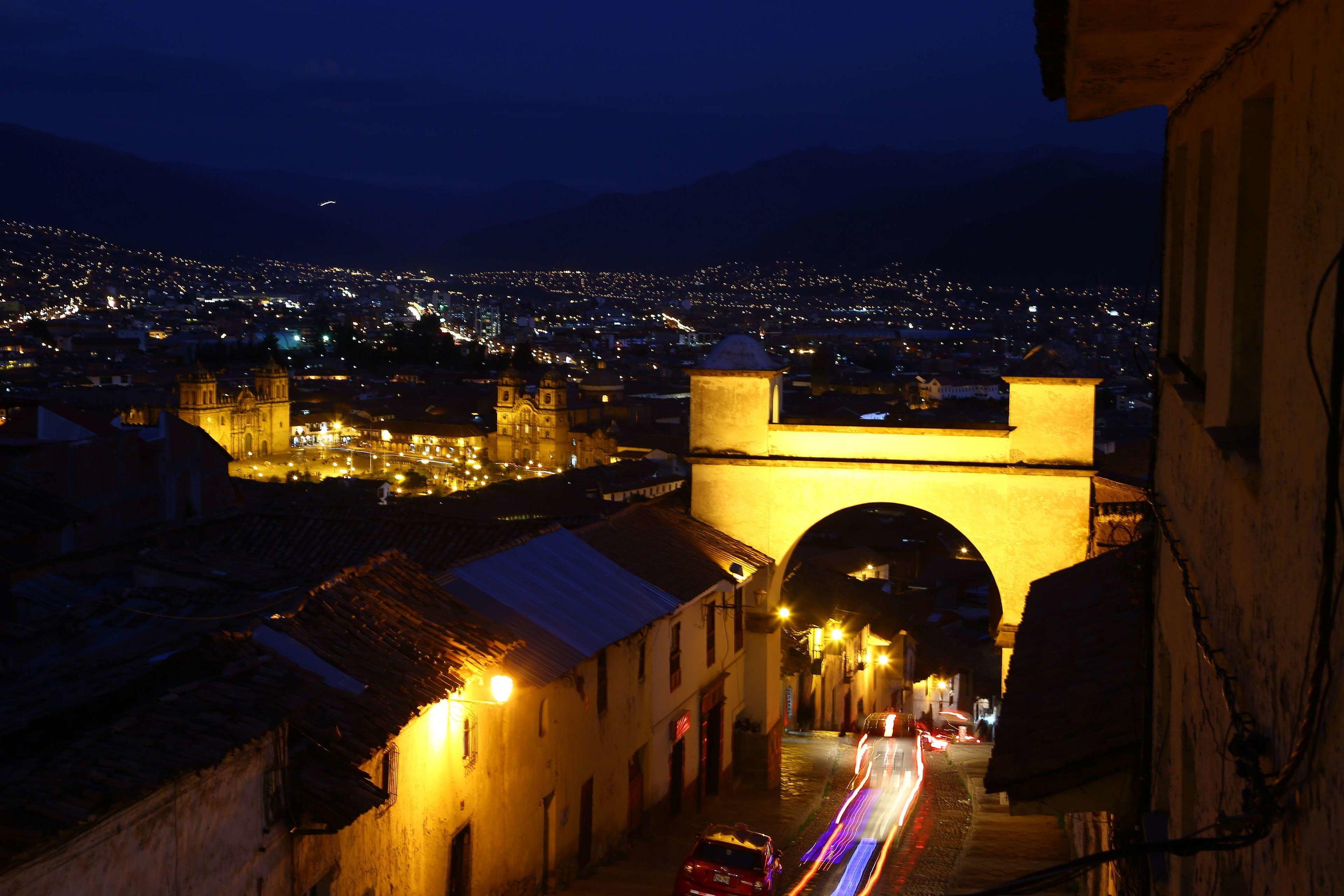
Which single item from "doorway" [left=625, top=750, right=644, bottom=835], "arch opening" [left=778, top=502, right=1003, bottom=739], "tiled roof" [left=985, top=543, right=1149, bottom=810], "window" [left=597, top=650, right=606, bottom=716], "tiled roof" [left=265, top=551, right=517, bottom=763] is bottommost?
"arch opening" [left=778, top=502, right=1003, bottom=739]

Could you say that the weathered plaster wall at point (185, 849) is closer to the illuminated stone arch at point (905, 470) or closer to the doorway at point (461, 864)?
the doorway at point (461, 864)

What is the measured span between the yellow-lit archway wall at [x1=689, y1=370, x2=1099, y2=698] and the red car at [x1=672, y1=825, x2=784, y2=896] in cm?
438

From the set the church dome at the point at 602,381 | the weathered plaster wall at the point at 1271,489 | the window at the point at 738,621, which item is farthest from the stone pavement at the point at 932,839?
the church dome at the point at 602,381

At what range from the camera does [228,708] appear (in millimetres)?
6574

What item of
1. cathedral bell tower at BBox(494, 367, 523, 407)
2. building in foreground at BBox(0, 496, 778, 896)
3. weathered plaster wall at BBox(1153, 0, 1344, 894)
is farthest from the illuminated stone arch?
cathedral bell tower at BBox(494, 367, 523, 407)

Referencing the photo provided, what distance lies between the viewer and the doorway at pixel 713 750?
52.6 feet

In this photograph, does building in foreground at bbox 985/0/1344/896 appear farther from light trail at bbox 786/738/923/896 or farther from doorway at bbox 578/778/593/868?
doorway at bbox 578/778/593/868

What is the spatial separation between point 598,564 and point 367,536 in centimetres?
403

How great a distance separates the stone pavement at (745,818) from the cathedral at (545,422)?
2333 inches

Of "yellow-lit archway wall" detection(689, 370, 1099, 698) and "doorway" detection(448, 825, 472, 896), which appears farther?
"yellow-lit archway wall" detection(689, 370, 1099, 698)

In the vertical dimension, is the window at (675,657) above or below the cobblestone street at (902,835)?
above

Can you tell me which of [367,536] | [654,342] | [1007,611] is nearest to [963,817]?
[1007,611]

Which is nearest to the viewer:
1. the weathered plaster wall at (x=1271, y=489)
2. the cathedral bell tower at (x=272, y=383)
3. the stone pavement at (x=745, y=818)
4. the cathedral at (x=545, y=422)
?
the weathered plaster wall at (x=1271, y=489)

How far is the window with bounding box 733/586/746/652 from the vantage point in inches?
643
